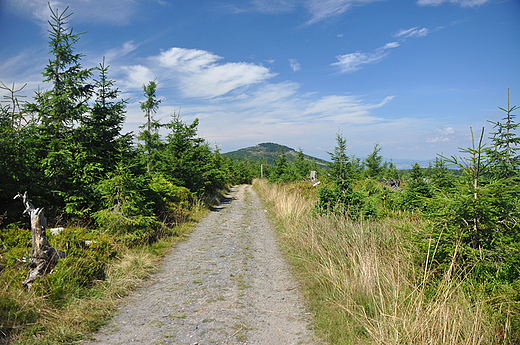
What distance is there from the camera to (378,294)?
3457 millimetres

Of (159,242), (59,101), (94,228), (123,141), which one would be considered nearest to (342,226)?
(159,242)

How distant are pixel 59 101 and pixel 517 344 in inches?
349

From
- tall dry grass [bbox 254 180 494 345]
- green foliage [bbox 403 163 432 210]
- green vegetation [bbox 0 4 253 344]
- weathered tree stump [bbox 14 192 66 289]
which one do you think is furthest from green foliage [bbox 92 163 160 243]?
green foliage [bbox 403 163 432 210]

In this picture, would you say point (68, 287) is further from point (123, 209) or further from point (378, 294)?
point (378, 294)

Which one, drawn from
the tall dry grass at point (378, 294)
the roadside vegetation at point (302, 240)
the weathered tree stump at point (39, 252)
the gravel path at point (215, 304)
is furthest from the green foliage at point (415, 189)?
the weathered tree stump at point (39, 252)

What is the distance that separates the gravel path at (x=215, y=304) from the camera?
3.18 m

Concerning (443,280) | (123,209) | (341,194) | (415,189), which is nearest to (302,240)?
(341,194)

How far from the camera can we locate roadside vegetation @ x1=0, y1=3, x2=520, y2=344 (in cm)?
279

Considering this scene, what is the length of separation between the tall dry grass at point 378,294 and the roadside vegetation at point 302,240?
2 centimetres

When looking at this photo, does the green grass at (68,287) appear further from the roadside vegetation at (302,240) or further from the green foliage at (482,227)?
the green foliage at (482,227)

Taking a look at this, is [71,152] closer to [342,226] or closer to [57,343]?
[57,343]

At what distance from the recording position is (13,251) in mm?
3988

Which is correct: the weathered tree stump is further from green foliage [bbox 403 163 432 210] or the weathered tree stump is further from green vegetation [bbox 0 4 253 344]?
green foliage [bbox 403 163 432 210]

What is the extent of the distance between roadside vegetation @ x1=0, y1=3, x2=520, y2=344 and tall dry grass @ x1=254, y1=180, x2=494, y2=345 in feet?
0.08
